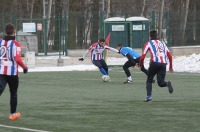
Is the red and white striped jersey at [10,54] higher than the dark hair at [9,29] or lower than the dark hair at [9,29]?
lower

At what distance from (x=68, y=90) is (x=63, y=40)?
18.1m

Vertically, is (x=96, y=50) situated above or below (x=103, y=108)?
above

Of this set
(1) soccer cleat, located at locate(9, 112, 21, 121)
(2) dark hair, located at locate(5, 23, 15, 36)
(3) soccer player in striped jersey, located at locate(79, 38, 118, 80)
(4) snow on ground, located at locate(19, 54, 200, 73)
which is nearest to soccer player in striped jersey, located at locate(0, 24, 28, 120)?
(2) dark hair, located at locate(5, 23, 15, 36)

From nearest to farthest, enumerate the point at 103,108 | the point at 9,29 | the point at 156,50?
the point at 9,29
the point at 103,108
the point at 156,50

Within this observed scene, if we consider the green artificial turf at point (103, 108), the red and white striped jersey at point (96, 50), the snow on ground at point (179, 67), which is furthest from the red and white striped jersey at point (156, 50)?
the snow on ground at point (179, 67)

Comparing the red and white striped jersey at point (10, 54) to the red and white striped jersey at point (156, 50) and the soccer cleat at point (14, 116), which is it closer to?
the soccer cleat at point (14, 116)

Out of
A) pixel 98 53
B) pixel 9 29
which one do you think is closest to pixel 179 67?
pixel 98 53

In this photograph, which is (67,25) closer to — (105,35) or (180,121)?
(105,35)

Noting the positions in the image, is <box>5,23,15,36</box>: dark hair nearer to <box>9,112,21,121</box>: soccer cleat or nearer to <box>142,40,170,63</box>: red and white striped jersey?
<box>9,112,21,121</box>: soccer cleat

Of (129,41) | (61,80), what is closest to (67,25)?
(129,41)

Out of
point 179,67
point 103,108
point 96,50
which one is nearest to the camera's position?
point 103,108

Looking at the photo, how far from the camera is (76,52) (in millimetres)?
41969

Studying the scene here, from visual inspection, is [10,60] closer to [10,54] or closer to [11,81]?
[10,54]

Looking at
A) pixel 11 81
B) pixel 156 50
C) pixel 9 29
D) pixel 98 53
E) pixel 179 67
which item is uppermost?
pixel 9 29
